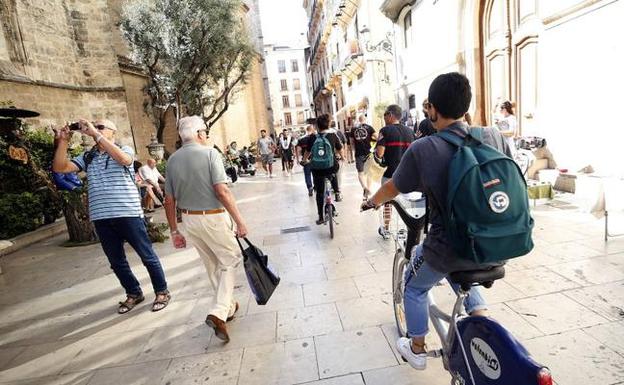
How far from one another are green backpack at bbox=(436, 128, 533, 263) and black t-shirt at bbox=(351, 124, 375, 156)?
533 cm

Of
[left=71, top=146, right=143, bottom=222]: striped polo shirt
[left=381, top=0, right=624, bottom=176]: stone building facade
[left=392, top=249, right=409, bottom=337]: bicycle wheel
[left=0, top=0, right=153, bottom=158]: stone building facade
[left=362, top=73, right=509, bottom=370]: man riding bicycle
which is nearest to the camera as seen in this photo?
[left=362, top=73, right=509, bottom=370]: man riding bicycle

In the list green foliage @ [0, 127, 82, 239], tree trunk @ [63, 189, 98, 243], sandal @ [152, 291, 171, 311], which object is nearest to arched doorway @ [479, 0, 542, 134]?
sandal @ [152, 291, 171, 311]

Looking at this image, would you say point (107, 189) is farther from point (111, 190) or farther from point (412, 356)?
point (412, 356)

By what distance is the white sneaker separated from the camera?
7.00 feet

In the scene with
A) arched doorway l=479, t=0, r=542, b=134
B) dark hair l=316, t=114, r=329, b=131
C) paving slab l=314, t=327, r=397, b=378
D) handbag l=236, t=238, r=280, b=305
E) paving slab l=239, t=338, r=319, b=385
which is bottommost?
paving slab l=239, t=338, r=319, b=385

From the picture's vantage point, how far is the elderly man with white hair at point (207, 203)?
3.05 meters

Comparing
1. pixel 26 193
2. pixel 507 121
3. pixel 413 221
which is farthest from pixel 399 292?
pixel 26 193

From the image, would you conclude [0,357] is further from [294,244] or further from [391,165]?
[391,165]

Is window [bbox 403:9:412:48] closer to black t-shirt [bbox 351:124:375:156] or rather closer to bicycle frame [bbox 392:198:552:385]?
black t-shirt [bbox 351:124:375:156]

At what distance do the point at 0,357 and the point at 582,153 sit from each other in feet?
28.8

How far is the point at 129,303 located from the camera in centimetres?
399

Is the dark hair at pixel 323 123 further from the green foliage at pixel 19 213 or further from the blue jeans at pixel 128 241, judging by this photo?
the green foliage at pixel 19 213

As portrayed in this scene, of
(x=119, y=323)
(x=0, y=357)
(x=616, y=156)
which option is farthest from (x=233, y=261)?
(x=616, y=156)

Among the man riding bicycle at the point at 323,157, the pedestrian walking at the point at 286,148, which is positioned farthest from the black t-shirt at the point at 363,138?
the pedestrian walking at the point at 286,148
